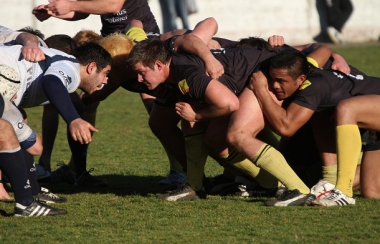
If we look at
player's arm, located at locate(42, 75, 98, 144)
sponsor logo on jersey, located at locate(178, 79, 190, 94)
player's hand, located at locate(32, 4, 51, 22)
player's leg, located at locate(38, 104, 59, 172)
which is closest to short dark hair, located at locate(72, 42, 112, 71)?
player's arm, located at locate(42, 75, 98, 144)

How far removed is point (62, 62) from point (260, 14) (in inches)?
654

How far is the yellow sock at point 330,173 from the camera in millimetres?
6176

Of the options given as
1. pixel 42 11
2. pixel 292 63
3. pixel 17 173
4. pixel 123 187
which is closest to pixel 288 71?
pixel 292 63

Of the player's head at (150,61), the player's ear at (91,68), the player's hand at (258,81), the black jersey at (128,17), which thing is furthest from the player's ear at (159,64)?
the black jersey at (128,17)

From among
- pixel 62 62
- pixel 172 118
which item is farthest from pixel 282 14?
pixel 62 62

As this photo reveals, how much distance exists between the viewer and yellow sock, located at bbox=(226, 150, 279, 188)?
6270 millimetres

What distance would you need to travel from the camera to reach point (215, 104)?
18.8ft

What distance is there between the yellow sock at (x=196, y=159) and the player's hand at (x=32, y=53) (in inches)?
57.7

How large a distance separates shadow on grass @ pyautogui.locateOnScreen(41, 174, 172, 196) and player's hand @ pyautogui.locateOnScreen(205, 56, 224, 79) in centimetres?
127

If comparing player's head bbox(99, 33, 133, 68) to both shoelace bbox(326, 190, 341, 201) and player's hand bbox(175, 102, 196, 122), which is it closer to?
player's hand bbox(175, 102, 196, 122)

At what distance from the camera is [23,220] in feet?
17.9

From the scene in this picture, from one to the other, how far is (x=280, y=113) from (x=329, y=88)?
44cm

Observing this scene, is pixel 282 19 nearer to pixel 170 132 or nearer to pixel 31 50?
pixel 170 132

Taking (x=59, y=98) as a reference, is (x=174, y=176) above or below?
below
